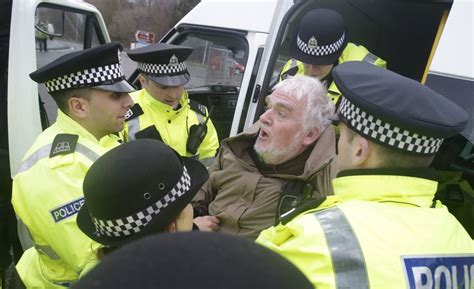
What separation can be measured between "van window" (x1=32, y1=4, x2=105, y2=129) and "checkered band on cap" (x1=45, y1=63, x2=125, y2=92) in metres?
0.84

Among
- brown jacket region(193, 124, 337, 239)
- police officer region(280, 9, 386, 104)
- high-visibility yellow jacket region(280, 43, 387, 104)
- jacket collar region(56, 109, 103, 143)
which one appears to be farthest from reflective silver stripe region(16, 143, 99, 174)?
high-visibility yellow jacket region(280, 43, 387, 104)

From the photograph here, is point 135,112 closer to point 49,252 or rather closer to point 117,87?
point 117,87

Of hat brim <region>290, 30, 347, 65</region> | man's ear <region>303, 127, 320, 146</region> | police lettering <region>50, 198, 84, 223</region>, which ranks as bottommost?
police lettering <region>50, 198, 84, 223</region>

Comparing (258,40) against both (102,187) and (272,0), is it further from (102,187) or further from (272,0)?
(102,187)

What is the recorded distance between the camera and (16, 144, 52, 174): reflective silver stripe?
5.77 feet

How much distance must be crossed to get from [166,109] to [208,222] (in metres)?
1.15

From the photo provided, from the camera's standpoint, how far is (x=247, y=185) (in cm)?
217

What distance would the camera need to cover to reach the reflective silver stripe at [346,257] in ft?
3.49

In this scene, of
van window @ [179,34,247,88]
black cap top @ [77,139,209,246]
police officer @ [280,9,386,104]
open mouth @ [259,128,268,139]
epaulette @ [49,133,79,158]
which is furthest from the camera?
van window @ [179,34,247,88]

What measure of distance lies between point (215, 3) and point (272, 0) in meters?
0.63

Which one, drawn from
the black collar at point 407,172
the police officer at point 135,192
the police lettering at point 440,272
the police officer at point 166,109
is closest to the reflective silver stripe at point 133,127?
the police officer at point 166,109

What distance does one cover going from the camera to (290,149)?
2168 mm

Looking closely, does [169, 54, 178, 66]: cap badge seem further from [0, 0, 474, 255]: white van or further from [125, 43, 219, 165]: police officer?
[0, 0, 474, 255]: white van

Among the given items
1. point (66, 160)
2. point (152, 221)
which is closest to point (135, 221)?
point (152, 221)
